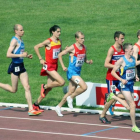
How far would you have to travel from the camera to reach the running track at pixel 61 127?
37.9ft

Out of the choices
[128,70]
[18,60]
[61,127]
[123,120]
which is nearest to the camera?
[128,70]

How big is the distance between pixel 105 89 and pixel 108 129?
258 cm

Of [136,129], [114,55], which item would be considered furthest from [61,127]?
[114,55]

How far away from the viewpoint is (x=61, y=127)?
1255 cm

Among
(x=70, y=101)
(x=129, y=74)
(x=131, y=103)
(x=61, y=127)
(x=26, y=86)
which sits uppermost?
(x=129, y=74)

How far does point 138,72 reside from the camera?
14.5m

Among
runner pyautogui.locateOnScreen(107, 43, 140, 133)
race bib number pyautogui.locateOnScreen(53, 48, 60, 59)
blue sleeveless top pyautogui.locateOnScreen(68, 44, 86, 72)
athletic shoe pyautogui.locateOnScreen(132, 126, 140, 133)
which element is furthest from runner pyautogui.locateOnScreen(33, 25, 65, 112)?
athletic shoe pyautogui.locateOnScreen(132, 126, 140, 133)

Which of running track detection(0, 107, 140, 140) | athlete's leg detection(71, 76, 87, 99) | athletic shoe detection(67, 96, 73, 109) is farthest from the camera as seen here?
athletic shoe detection(67, 96, 73, 109)

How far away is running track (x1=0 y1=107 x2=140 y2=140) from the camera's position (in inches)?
454

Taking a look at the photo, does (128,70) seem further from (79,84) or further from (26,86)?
(26,86)

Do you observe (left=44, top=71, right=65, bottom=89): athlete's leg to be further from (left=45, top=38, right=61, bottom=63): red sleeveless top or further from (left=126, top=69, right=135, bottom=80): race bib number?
(left=126, top=69, right=135, bottom=80): race bib number

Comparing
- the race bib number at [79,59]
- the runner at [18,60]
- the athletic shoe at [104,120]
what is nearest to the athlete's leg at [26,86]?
the runner at [18,60]

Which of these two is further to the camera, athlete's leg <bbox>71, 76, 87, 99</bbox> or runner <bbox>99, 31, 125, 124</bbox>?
athlete's leg <bbox>71, 76, 87, 99</bbox>

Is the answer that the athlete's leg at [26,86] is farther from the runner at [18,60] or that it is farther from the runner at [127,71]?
the runner at [127,71]
